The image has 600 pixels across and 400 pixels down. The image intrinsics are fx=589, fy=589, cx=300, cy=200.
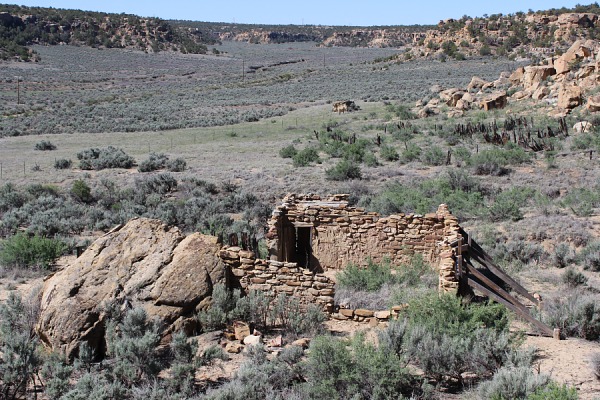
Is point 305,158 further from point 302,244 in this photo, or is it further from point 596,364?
point 596,364

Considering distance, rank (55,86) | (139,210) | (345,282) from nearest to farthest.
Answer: (345,282) < (139,210) < (55,86)

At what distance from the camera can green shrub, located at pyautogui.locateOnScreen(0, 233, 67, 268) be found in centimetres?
1234

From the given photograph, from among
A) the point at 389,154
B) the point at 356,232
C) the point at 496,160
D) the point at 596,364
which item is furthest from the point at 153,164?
the point at 596,364

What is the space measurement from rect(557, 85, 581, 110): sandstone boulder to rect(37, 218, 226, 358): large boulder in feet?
86.7

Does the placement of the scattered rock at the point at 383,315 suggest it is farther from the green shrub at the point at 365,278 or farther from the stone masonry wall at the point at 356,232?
the stone masonry wall at the point at 356,232

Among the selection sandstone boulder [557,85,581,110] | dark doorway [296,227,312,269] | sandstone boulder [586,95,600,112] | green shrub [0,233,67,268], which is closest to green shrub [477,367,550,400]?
dark doorway [296,227,312,269]

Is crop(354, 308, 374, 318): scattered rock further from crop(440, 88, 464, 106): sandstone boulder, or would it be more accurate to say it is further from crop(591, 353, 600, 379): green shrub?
crop(440, 88, 464, 106): sandstone boulder

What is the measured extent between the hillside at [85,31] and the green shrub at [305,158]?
2995 inches

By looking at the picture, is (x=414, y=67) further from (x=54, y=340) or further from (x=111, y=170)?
(x=54, y=340)

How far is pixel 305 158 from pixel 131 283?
670 inches

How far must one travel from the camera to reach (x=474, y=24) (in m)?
78.8

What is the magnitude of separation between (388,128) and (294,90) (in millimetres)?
28004

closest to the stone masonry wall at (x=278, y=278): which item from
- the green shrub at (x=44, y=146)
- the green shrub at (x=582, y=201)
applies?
the green shrub at (x=582, y=201)

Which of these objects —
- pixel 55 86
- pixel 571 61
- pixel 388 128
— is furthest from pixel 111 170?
pixel 55 86
